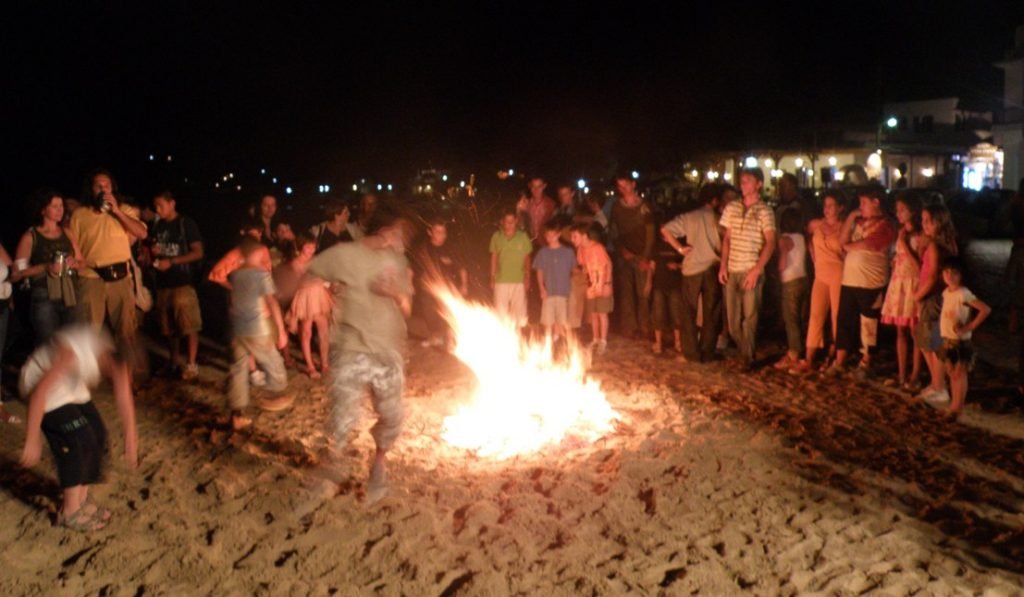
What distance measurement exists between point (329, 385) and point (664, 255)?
5.20m

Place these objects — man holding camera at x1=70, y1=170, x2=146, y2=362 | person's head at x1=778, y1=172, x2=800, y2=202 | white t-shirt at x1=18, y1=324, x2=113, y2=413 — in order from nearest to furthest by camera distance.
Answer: white t-shirt at x1=18, y1=324, x2=113, y2=413, man holding camera at x1=70, y1=170, x2=146, y2=362, person's head at x1=778, y1=172, x2=800, y2=202

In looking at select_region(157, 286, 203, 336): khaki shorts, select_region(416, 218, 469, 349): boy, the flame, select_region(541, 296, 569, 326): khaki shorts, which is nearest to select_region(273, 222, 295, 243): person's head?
select_region(157, 286, 203, 336): khaki shorts

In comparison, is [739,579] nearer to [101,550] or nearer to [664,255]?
A: [101,550]

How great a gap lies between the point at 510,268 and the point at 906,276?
391 cm

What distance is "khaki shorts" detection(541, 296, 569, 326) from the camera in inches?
379

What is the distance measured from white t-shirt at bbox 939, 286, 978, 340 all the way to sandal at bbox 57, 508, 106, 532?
20.8 feet

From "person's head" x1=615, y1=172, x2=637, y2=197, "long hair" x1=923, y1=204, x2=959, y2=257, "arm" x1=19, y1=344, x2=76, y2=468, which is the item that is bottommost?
"arm" x1=19, y1=344, x2=76, y2=468

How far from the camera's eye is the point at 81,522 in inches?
204

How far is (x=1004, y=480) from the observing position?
5.95 metres

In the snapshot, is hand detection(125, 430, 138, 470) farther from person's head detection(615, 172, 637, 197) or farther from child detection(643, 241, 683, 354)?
person's head detection(615, 172, 637, 197)

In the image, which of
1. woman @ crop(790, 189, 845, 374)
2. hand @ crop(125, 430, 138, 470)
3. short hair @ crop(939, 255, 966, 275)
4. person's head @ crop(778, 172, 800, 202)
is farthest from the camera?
person's head @ crop(778, 172, 800, 202)

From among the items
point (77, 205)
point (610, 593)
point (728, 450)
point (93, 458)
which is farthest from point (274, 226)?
point (610, 593)

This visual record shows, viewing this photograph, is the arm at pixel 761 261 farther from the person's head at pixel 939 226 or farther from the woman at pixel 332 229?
the woman at pixel 332 229

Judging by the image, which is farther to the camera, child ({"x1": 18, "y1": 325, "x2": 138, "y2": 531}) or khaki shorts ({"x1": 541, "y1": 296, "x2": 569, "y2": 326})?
khaki shorts ({"x1": 541, "y1": 296, "x2": 569, "y2": 326})
